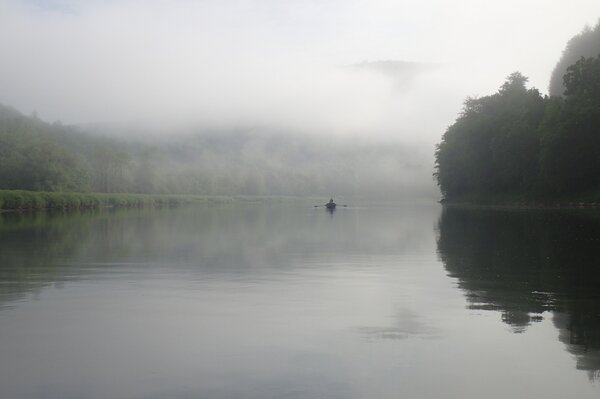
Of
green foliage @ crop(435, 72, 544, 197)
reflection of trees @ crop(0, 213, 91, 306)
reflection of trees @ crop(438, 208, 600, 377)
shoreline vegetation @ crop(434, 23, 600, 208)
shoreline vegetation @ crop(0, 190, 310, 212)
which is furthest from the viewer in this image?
green foliage @ crop(435, 72, 544, 197)

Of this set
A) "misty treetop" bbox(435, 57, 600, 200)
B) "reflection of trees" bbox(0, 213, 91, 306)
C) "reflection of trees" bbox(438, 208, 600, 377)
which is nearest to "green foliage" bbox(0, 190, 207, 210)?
"reflection of trees" bbox(0, 213, 91, 306)

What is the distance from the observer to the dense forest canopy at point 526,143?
78312 mm

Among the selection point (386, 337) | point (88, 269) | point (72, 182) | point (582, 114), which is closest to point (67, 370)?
point (386, 337)

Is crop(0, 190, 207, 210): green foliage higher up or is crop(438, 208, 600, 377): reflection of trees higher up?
crop(0, 190, 207, 210): green foliage

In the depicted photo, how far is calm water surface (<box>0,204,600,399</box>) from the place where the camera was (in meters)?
8.04

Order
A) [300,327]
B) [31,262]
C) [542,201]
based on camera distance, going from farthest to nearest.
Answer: [542,201]
[31,262]
[300,327]

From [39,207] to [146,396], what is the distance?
10350cm

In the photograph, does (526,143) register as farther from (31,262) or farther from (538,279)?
(31,262)

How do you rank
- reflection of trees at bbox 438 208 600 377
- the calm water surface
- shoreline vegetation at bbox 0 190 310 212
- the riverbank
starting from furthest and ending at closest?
1. shoreline vegetation at bbox 0 190 310 212
2. the riverbank
3. reflection of trees at bbox 438 208 600 377
4. the calm water surface

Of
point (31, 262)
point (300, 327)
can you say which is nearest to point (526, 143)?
point (31, 262)

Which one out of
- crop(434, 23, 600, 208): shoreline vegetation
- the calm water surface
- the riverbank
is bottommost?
the calm water surface

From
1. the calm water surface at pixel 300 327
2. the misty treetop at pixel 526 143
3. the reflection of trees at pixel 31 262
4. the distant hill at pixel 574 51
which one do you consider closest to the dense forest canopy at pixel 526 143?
the misty treetop at pixel 526 143

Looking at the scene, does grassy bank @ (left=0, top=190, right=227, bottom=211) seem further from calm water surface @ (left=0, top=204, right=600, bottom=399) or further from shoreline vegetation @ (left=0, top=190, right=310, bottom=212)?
calm water surface @ (left=0, top=204, right=600, bottom=399)

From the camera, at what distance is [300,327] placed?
1131cm
